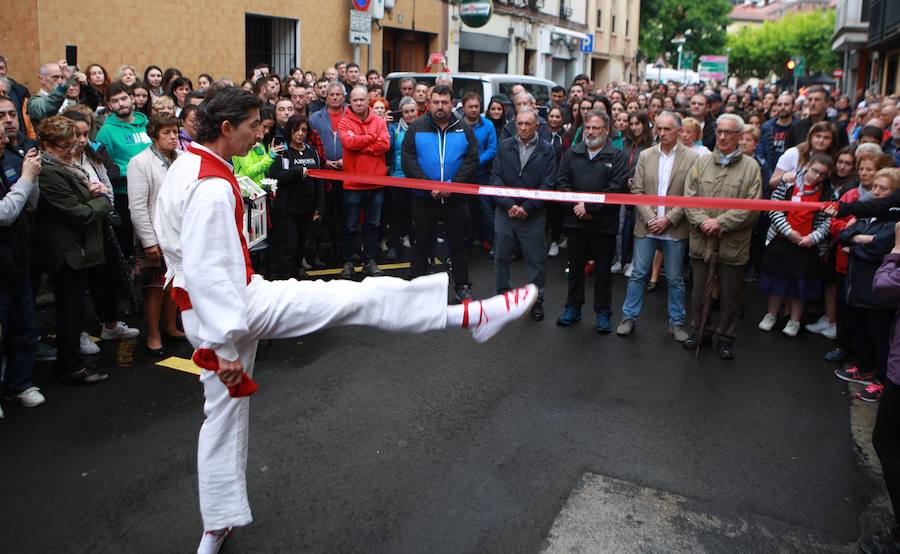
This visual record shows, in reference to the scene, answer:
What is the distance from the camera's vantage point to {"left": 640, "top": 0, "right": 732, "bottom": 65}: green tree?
164ft

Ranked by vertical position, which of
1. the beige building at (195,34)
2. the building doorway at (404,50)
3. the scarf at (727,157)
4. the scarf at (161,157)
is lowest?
the scarf at (161,157)

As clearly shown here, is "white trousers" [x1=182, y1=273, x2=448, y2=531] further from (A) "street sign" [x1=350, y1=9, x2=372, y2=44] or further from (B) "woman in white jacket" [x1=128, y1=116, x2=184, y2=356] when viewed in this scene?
(A) "street sign" [x1=350, y1=9, x2=372, y2=44]

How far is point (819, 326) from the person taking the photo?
288 inches

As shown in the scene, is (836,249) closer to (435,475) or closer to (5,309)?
(435,475)

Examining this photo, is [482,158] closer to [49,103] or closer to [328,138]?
[328,138]

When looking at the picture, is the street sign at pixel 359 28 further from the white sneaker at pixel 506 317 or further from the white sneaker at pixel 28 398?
the white sneaker at pixel 506 317

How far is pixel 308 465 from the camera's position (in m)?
4.39

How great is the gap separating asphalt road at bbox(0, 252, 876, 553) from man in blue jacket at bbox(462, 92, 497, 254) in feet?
10.6

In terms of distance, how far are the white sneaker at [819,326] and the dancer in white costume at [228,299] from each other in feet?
16.0

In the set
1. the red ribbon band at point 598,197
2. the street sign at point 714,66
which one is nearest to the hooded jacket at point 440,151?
the red ribbon band at point 598,197

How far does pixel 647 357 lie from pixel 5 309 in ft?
15.5

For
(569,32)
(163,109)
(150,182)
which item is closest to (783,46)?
(569,32)

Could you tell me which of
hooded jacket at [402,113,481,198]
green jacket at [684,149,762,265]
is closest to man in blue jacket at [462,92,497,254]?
hooded jacket at [402,113,481,198]

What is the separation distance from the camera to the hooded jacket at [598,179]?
706 cm
